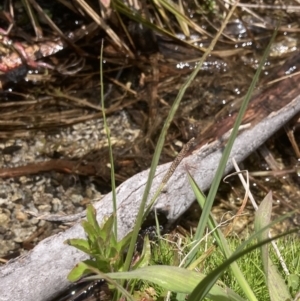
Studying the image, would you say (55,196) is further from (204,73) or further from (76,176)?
(204,73)

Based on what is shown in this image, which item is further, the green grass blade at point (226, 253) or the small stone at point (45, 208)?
the small stone at point (45, 208)

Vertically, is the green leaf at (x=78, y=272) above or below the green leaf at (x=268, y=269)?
above

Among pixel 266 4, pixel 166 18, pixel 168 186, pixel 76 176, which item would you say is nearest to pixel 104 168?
pixel 76 176

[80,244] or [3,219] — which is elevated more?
[80,244]

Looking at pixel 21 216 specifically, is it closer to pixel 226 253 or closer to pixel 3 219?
pixel 3 219

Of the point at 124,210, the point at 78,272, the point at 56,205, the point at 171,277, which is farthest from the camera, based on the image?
the point at 56,205

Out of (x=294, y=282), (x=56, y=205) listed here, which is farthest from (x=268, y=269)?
(x=56, y=205)

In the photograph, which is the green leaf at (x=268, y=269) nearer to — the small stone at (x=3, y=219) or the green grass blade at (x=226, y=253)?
the green grass blade at (x=226, y=253)

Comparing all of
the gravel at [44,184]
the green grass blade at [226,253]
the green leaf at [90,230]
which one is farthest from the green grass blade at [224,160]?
the gravel at [44,184]

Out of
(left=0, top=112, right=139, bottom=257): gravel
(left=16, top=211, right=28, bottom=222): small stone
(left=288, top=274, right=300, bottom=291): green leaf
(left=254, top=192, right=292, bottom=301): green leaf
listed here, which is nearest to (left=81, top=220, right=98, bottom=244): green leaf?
(left=254, top=192, right=292, bottom=301): green leaf
